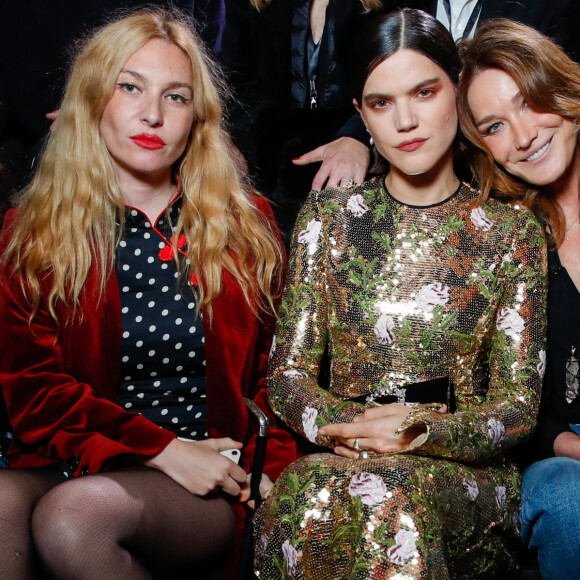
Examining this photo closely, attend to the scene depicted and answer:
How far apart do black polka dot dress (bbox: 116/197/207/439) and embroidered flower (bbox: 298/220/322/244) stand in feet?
1.00

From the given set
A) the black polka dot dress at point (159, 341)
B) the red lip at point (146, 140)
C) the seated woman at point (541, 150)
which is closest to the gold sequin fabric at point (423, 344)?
the seated woman at point (541, 150)

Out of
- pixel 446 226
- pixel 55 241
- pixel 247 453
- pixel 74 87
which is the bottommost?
pixel 247 453

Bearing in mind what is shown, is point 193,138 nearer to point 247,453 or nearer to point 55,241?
point 55,241

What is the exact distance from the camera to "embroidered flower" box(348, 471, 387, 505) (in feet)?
5.26

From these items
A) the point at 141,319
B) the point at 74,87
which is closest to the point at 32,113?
the point at 74,87

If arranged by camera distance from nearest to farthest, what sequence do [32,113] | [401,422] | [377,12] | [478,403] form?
[401,422]
[478,403]
[377,12]
[32,113]

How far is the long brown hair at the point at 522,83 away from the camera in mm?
2043

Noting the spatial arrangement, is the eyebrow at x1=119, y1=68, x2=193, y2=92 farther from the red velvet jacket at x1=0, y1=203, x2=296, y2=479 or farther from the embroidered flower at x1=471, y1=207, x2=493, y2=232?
the embroidered flower at x1=471, y1=207, x2=493, y2=232

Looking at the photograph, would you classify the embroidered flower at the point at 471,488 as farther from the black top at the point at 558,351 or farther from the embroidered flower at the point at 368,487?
the black top at the point at 558,351

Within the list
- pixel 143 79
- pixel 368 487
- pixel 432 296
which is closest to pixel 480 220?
pixel 432 296

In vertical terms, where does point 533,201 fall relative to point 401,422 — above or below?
above

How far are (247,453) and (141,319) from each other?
42cm

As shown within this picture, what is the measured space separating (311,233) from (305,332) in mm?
257

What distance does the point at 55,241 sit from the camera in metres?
2.07
